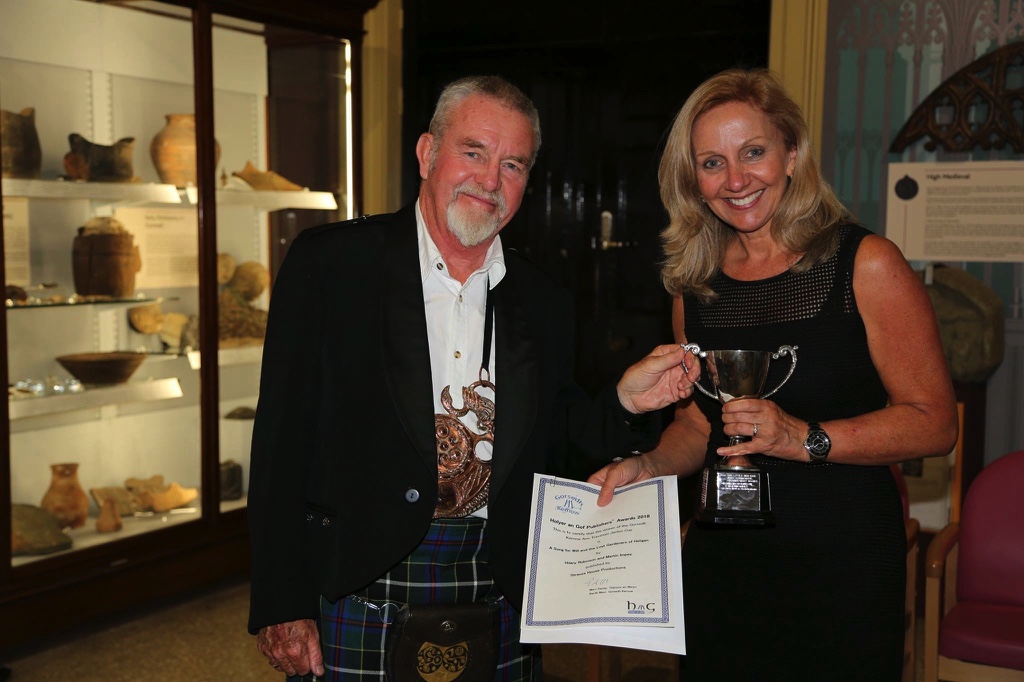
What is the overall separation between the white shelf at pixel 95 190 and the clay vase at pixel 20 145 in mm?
42

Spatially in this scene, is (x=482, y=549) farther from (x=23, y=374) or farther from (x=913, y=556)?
(x=23, y=374)

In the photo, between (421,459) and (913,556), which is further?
(913,556)

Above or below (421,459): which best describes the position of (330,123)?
above

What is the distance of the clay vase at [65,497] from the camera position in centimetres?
405

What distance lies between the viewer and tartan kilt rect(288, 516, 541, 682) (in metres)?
1.85

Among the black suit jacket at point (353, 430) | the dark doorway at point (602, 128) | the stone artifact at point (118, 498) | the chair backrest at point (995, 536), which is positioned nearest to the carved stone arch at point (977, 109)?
the dark doorway at point (602, 128)

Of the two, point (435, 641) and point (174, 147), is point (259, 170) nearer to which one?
point (174, 147)

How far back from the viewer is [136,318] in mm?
4367

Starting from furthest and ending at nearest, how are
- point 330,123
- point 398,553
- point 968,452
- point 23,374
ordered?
point 330,123 < point 968,452 < point 23,374 < point 398,553

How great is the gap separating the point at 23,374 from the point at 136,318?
1.80 feet

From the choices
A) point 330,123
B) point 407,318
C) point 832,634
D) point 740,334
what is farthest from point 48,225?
point 832,634

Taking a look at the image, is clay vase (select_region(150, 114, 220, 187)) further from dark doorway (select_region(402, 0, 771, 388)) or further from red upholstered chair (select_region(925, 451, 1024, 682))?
red upholstered chair (select_region(925, 451, 1024, 682))

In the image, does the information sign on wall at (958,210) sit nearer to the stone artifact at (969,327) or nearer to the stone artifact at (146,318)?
the stone artifact at (969,327)

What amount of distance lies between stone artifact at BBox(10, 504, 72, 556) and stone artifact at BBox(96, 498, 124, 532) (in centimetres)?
18
